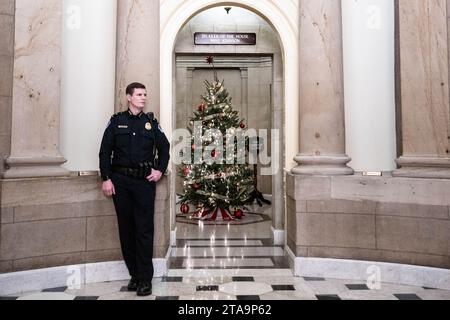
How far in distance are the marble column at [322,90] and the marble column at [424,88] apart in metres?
0.70

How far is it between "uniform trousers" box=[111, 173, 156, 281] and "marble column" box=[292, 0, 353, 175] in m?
1.93

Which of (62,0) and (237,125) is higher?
(62,0)

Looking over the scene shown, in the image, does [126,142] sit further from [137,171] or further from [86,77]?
[86,77]

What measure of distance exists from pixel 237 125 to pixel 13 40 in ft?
19.1

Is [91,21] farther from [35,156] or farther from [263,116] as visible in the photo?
[263,116]

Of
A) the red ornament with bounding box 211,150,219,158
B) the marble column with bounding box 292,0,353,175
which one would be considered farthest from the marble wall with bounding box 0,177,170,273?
the red ornament with bounding box 211,150,219,158

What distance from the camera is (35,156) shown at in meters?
4.31

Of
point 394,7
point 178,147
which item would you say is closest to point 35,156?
point 394,7

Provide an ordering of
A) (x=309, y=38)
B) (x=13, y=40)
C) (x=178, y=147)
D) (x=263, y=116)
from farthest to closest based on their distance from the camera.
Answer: (x=263, y=116)
(x=178, y=147)
(x=309, y=38)
(x=13, y=40)

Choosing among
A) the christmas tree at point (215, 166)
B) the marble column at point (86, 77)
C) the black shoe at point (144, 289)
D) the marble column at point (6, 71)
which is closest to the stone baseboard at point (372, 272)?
the black shoe at point (144, 289)

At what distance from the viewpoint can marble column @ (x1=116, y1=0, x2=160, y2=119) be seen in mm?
4754

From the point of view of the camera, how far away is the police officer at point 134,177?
411 cm

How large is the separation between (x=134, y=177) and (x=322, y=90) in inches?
97.6

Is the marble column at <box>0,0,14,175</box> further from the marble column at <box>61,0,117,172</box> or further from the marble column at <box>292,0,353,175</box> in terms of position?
the marble column at <box>292,0,353,175</box>
